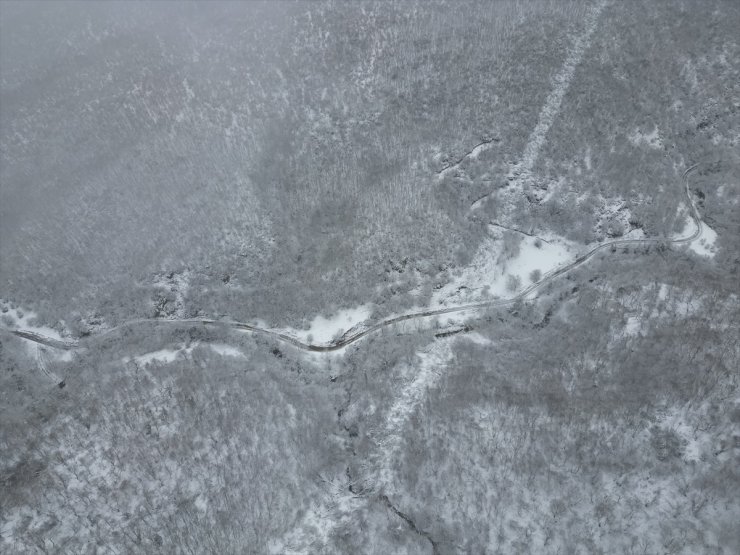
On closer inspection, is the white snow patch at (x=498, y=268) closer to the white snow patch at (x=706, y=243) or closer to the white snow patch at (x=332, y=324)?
the white snow patch at (x=332, y=324)

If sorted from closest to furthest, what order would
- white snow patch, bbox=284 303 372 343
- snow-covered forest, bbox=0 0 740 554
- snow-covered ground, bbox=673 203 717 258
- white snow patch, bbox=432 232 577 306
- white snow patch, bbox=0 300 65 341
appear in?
snow-covered forest, bbox=0 0 740 554, white snow patch, bbox=284 303 372 343, snow-covered ground, bbox=673 203 717 258, white snow patch, bbox=432 232 577 306, white snow patch, bbox=0 300 65 341

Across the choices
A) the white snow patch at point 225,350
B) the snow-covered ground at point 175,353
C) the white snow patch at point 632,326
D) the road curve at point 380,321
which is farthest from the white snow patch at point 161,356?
the white snow patch at point 632,326

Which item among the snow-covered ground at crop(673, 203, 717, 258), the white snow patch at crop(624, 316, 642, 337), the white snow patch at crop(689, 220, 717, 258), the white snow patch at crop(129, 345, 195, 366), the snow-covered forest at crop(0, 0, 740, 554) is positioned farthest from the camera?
the snow-covered ground at crop(673, 203, 717, 258)

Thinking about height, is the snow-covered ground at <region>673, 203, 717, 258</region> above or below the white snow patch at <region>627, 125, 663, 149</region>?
below

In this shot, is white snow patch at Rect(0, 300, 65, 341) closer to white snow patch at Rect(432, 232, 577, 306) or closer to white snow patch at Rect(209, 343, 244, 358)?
white snow patch at Rect(209, 343, 244, 358)

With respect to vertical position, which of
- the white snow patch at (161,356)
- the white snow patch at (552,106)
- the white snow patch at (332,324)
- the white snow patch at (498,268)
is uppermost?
the white snow patch at (552,106)

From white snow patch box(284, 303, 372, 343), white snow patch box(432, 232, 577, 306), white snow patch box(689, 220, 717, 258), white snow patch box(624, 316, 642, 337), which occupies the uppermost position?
white snow patch box(284, 303, 372, 343)

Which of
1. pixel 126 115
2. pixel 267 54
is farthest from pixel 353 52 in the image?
pixel 126 115

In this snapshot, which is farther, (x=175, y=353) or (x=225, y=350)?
(x=225, y=350)

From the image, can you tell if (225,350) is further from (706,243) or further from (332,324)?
(706,243)

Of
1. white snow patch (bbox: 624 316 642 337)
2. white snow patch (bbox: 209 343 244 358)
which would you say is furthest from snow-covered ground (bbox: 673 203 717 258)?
white snow patch (bbox: 209 343 244 358)

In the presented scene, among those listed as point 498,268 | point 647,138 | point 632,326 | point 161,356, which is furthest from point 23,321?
point 647,138

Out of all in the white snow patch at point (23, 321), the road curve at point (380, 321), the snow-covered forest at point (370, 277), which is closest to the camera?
the snow-covered forest at point (370, 277)
